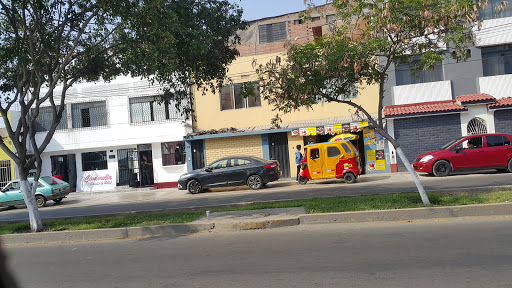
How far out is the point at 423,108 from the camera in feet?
67.6

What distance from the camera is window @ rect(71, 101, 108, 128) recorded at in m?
26.4

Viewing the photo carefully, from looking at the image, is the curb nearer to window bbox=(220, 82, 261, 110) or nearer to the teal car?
the teal car

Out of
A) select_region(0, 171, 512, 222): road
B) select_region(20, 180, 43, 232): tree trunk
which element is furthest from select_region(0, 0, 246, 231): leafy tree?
select_region(0, 171, 512, 222): road

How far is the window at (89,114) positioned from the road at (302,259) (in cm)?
1809

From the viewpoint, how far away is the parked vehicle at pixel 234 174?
1941 centimetres

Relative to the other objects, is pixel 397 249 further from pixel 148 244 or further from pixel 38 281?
pixel 38 281

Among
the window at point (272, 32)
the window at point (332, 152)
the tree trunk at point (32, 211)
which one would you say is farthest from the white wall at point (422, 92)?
the tree trunk at point (32, 211)

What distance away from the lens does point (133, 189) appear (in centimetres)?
2505

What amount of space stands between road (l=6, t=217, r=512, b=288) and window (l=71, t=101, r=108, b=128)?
18.1 m

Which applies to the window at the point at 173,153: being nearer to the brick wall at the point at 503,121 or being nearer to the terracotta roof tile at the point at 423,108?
the terracotta roof tile at the point at 423,108

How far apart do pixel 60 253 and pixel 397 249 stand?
6601 mm

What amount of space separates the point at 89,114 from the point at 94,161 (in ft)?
9.62

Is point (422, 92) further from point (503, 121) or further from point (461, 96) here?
point (503, 121)

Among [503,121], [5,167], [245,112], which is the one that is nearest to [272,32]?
[245,112]
